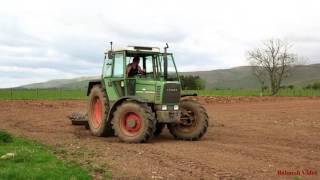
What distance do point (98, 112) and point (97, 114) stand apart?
9 cm

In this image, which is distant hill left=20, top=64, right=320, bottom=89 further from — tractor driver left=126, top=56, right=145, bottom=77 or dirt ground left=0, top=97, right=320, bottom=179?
tractor driver left=126, top=56, right=145, bottom=77

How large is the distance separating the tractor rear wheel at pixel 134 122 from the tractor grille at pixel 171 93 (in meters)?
0.65

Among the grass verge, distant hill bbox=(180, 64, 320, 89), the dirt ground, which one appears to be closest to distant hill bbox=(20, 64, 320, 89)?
distant hill bbox=(180, 64, 320, 89)

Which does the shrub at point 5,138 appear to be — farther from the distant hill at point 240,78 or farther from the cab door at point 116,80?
the distant hill at point 240,78

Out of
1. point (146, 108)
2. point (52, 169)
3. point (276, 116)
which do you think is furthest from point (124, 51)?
point (276, 116)

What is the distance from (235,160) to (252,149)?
71.6 inches

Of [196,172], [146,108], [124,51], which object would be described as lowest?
[196,172]

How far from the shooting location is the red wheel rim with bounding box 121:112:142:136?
15.5 m

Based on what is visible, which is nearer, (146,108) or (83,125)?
(146,108)

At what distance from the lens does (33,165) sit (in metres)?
11.1

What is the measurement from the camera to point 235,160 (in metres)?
12.0

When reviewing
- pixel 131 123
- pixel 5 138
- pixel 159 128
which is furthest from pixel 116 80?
pixel 5 138

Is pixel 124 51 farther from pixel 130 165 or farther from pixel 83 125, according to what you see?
pixel 130 165

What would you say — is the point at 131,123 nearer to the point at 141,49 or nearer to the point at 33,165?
the point at 141,49
